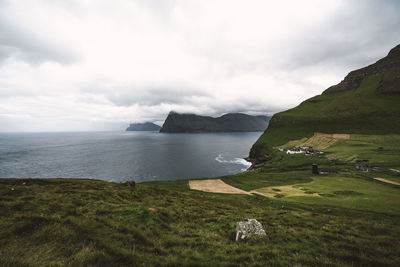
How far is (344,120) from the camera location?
156 m

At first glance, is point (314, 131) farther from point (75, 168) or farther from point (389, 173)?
point (75, 168)

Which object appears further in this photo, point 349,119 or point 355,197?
point 349,119

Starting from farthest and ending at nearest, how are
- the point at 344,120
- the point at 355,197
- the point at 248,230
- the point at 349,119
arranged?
the point at 344,120 < the point at 349,119 < the point at 355,197 < the point at 248,230

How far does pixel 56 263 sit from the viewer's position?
6.02 m

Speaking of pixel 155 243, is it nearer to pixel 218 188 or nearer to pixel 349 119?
pixel 218 188

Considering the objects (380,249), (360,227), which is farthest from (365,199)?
(380,249)

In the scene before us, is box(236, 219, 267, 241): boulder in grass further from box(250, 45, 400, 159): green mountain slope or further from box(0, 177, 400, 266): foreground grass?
box(250, 45, 400, 159): green mountain slope

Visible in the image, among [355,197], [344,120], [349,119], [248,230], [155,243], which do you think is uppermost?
[349,119]

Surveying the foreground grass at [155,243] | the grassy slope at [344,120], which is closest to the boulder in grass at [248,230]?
the foreground grass at [155,243]

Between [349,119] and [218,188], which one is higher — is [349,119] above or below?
above

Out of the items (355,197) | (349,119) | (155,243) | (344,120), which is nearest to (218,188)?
(355,197)

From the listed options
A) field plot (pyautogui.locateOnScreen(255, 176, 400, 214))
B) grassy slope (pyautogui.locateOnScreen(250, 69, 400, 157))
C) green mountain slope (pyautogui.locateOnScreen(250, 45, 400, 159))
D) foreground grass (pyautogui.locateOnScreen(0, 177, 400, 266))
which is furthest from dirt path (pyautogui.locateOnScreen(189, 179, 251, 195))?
grassy slope (pyautogui.locateOnScreen(250, 69, 400, 157))

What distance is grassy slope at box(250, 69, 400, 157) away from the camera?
137m

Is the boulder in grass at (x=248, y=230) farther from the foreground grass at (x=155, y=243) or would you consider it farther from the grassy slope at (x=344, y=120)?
the grassy slope at (x=344, y=120)
